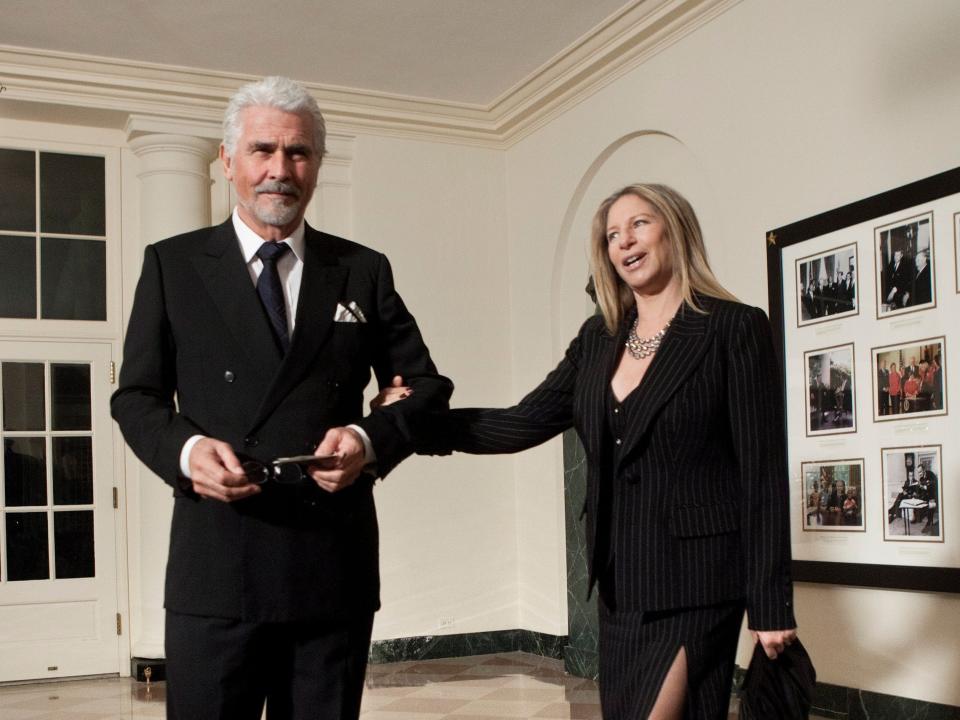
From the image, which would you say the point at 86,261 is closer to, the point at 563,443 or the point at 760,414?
the point at 563,443

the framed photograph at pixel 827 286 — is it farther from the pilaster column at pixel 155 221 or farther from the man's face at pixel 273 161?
the pilaster column at pixel 155 221

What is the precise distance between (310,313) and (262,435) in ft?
0.78

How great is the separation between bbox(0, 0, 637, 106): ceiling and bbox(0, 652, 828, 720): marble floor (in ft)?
12.3

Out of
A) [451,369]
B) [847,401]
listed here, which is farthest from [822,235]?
[451,369]

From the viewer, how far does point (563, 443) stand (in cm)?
734

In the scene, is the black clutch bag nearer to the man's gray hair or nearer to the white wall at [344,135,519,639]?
the man's gray hair

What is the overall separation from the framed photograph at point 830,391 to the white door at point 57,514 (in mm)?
4350

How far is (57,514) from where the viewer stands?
7039 millimetres

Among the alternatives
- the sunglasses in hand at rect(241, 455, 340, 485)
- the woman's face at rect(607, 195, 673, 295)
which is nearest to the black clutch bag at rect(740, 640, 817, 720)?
the woman's face at rect(607, 195, 673, 295)

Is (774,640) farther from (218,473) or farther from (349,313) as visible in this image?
(218,473)

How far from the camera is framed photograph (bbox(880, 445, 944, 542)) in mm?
4484

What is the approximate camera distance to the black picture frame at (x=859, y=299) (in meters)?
4.45

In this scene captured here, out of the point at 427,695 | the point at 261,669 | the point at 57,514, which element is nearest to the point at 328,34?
the point at 57,514

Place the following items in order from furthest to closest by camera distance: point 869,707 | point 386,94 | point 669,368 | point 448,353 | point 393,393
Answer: point 448,353 → point 386,94 → point 869,707 → point 669,368 → point 393,393
